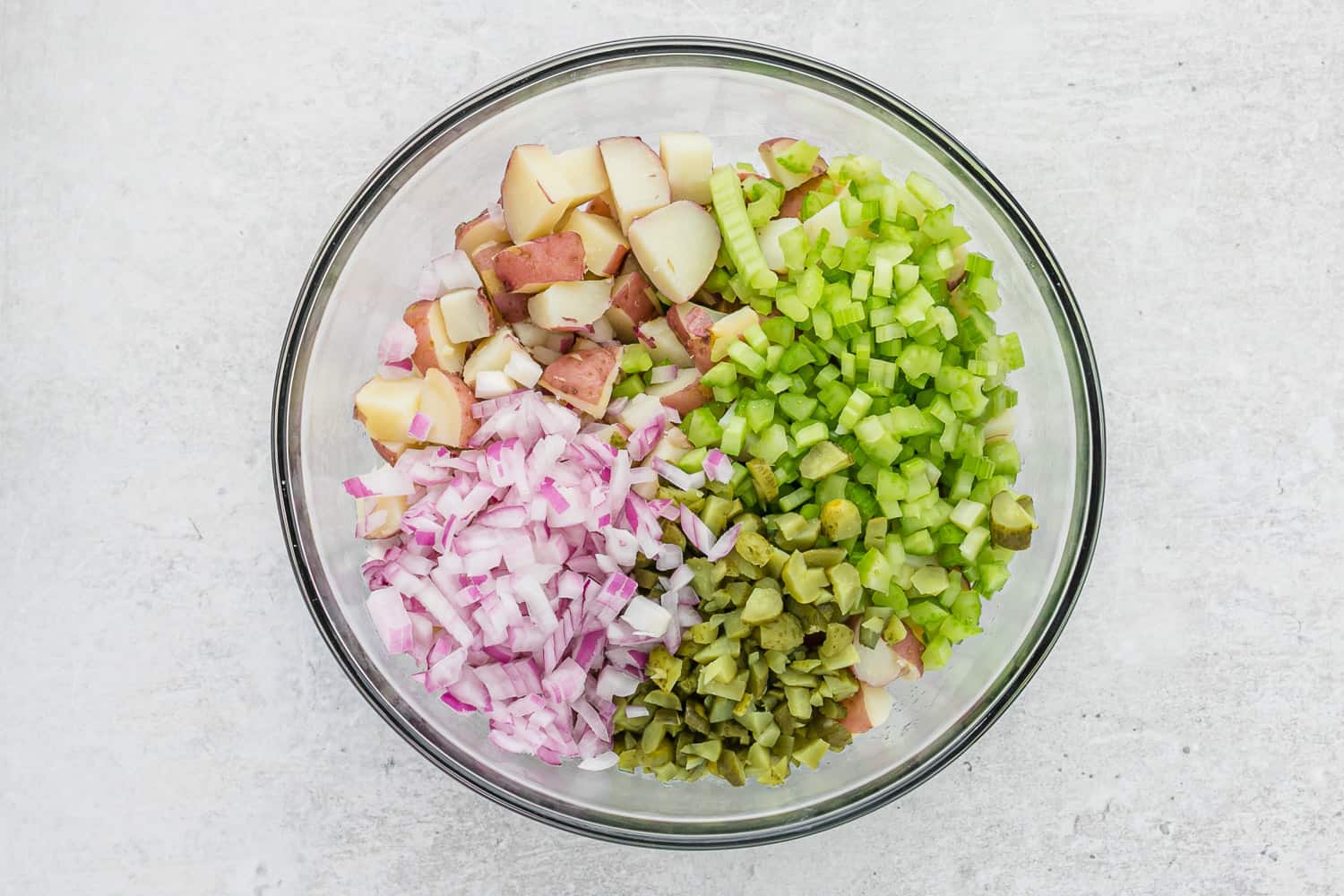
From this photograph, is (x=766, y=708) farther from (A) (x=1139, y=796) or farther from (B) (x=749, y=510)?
(A) (x=1139, y=796)

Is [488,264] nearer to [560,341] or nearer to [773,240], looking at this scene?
[560,341]

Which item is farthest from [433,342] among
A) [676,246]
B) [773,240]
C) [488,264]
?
[773,240]

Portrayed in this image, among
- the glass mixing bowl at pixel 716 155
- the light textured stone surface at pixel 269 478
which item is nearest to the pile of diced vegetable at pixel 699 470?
the glass mixing bowl at pixel 716 155

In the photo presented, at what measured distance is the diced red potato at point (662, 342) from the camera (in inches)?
49.8

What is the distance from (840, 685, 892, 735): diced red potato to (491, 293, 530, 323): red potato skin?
25.5 inches

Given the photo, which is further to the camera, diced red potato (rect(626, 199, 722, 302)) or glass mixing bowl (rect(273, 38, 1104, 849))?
glass mixing bowl (rect(273, 38, 1104, 849))

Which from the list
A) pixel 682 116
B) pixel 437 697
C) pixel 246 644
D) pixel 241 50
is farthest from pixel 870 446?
pixel 241 50

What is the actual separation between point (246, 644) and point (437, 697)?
1.09 feet

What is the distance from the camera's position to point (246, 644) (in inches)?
58.8

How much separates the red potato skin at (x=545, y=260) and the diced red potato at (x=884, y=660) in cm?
57

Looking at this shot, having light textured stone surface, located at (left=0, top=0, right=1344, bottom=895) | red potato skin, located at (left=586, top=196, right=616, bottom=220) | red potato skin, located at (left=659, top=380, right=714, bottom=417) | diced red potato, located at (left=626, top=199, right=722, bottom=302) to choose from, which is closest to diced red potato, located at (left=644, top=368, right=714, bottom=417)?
red potato skin, located at (left=659, top=380, right=714, bottom=417)

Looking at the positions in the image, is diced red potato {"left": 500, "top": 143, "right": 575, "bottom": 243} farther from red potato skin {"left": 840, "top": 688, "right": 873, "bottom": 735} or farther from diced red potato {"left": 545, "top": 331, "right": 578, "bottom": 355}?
red potato skin {"left": 840, "top": 688, "right": 873, "bottom": 735}

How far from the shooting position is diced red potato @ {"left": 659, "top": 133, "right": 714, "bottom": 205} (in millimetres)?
1232

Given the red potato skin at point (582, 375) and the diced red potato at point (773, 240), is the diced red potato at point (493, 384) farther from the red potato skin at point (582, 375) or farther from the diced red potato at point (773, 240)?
the diced red potato at point (773, 240)
